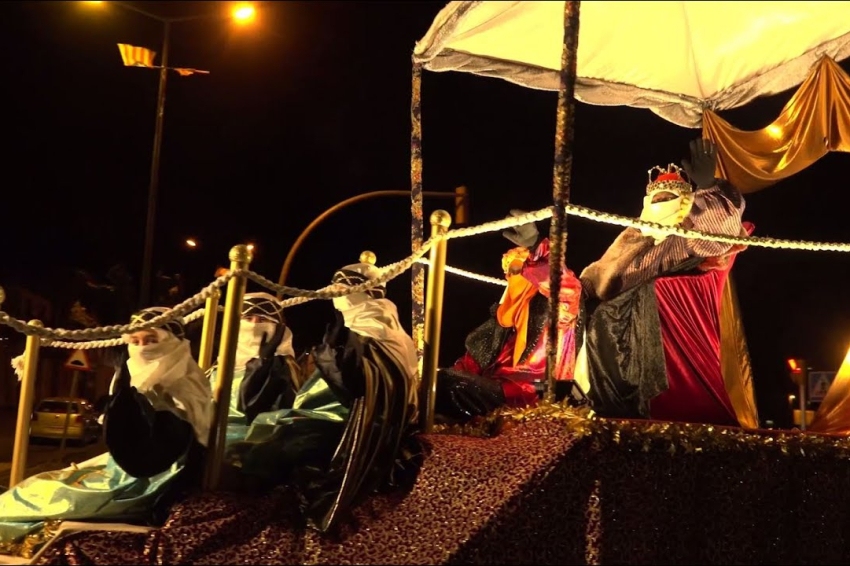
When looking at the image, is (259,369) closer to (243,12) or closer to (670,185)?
(670,185)

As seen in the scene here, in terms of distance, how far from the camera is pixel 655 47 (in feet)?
17.0

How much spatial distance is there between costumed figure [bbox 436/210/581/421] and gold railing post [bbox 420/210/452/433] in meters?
0.54

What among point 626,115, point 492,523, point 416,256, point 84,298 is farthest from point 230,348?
point 84,298

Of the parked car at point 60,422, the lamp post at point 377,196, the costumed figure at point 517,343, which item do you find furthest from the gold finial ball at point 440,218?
the parked car at point 60,422

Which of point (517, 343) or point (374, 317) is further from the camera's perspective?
point (517, 343)

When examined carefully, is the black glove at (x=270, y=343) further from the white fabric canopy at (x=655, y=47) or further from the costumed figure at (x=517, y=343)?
the white fabric canopy at (x=655, y=47)

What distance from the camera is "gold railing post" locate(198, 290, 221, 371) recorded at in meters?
4.30

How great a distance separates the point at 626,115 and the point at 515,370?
2.42 m

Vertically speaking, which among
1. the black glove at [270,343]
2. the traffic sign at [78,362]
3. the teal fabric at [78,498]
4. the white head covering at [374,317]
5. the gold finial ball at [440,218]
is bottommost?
the teal fabric at [78,498]

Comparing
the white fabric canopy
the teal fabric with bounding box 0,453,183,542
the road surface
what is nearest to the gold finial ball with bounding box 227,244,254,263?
the teal fabric with bounding box 0,453,183,542

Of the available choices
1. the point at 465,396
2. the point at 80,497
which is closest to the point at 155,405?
the point at 80,497

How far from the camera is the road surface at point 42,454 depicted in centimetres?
958

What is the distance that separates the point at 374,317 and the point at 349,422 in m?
0.50

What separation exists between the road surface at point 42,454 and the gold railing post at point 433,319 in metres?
6.50
